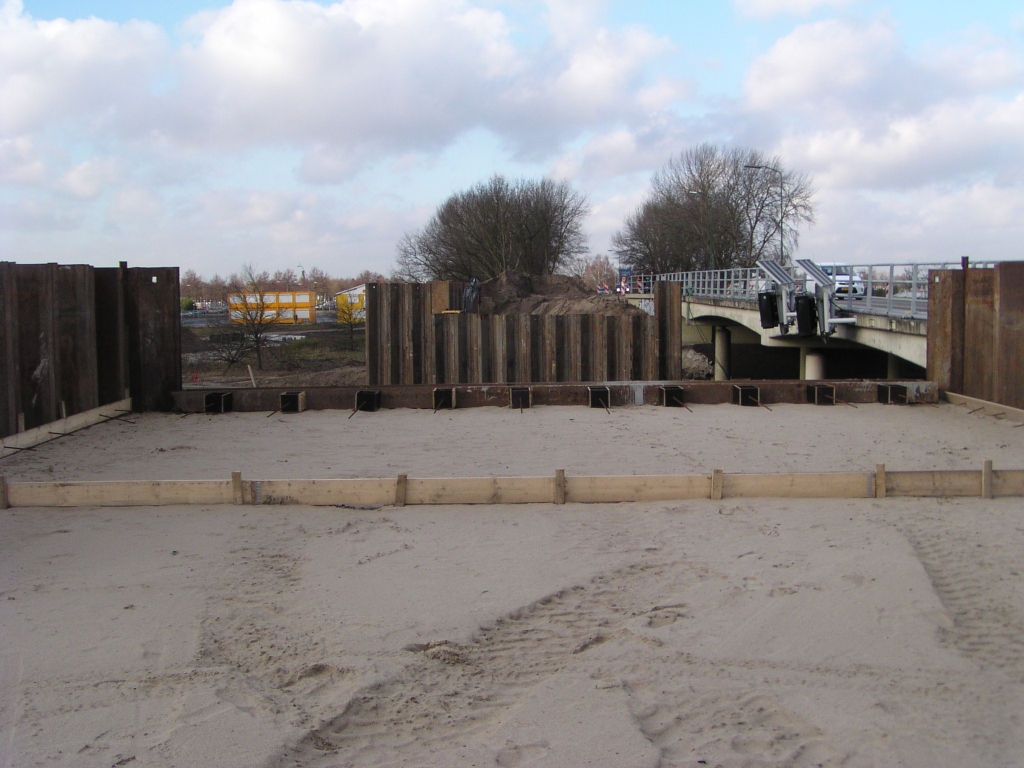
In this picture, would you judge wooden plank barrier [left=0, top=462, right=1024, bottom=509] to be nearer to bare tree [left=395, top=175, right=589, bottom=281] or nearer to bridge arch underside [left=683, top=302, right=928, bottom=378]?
bridge arch underside [left=683, top=302, right=928, bottom=378]

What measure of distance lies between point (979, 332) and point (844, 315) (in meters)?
8.73

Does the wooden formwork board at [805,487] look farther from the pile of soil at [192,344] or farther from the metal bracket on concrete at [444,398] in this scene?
the pile of soil at [192,344]

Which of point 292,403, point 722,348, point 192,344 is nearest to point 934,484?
point 292,403

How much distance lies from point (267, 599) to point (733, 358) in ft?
134

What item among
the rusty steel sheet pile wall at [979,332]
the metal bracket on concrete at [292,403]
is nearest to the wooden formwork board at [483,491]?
the metal bracket on concrete at [292,403]

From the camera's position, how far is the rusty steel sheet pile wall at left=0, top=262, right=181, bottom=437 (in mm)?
12219

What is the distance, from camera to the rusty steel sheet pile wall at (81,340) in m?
12.2

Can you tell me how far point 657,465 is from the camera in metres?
10.9

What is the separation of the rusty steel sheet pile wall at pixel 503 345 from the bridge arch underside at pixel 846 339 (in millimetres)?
5153

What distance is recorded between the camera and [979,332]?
1527 centimetres

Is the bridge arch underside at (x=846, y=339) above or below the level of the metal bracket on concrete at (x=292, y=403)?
above

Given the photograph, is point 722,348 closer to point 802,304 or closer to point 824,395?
point 802,304

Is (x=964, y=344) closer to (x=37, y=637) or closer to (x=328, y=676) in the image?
(x=328, y=676)

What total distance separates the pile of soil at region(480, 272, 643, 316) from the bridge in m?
5.77
